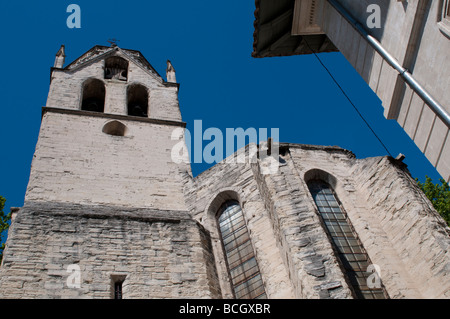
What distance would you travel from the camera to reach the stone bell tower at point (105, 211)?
851 cm

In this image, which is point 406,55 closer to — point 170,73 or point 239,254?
point 239,254

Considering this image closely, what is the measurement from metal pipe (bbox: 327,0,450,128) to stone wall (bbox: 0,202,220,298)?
5075 millimetres

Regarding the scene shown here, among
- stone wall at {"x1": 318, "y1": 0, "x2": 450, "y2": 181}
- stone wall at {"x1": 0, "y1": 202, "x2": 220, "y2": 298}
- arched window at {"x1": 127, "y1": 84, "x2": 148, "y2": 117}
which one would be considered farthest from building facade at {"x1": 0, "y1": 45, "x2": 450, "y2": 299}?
arched window at {"x1": 127, "y1": 84, "x2": 148, "y2": 117}

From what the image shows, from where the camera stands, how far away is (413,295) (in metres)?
7.67

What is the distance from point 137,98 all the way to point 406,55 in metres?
14.0

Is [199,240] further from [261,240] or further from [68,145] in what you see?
[68,145]

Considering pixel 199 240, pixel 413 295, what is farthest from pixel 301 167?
pixel 413 295

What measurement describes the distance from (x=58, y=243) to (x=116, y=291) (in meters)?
1.48

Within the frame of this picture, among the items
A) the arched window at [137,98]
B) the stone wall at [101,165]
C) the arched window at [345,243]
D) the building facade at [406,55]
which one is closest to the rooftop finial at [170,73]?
the arched window at [137,98]

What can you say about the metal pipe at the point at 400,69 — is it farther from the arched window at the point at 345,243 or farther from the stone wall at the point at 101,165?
the stone wall at the point at 101,165

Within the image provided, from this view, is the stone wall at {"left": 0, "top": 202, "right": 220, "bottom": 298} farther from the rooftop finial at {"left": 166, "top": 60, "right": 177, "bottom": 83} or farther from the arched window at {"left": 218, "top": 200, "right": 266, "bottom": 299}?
the rooftop finial at {"left": 166, "top": 60, "right": 177, "bottom": 83}

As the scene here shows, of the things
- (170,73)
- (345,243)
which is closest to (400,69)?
(345,243)

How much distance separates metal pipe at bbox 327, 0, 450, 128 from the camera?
4859mm
